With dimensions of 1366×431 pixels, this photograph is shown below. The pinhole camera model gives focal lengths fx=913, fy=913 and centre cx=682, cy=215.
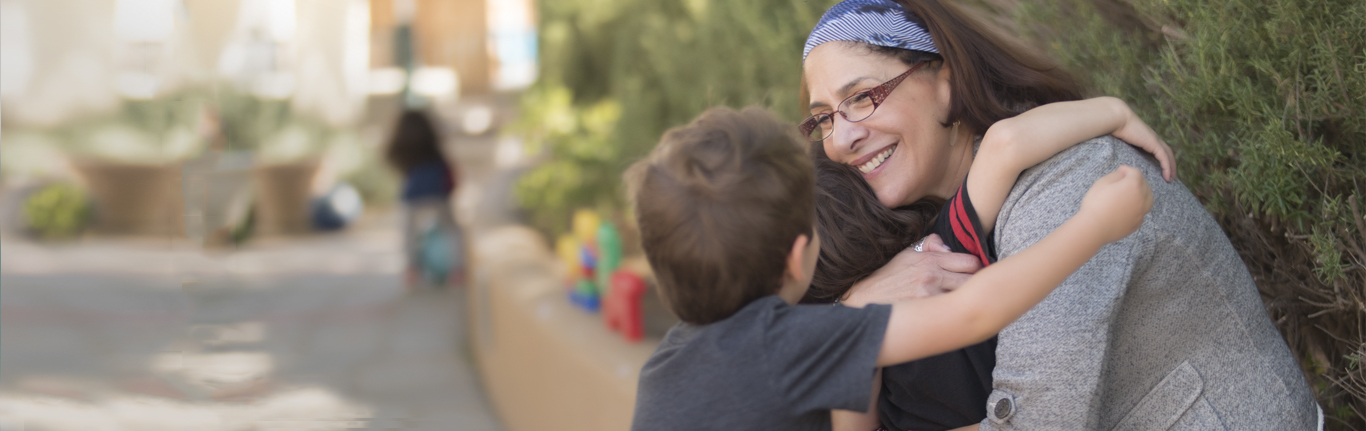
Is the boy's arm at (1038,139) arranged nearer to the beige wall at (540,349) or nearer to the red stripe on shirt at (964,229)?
the red stripe on shirt at (964,229)

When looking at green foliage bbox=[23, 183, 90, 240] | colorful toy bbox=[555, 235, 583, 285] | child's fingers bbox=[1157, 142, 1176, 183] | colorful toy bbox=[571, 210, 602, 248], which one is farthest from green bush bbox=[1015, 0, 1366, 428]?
green foliage bbox=[23, 183, 90, 240]

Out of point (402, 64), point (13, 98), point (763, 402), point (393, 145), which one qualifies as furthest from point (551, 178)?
point (402, 64)

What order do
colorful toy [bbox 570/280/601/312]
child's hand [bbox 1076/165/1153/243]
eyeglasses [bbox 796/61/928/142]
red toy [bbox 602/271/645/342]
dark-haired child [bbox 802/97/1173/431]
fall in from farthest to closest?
colorful toy [bbox 570/280/601/312]
red toy [bbox 602/271/645/342]
eyeglasses [bbox 796/61/928/142]
dark-haired child [bbox 802/97/1173/431]
child's hand [bbox 1076/165/1153/243]

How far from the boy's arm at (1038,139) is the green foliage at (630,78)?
1539 millimetres

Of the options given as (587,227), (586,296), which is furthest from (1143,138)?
(587,227)

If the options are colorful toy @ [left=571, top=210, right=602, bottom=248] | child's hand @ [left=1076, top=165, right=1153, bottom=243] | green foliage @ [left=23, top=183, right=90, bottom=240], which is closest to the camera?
child's hand @ [left=1076, top=165, right=1153, bottom=243]

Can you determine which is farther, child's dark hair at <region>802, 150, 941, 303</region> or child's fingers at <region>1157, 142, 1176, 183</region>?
child's dark hair at <region>802, 150, 941, 303</region>

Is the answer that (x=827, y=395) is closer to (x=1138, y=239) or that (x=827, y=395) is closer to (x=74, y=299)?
(x=1138, y=239)

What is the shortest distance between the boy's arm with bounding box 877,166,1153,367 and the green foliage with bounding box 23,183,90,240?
9218mm

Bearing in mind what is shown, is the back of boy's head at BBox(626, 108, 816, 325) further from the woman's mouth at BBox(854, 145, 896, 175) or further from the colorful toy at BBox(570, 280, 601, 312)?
the colorful toy at BBox(570, 280, 601, 312)

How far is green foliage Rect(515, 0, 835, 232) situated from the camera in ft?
10.5

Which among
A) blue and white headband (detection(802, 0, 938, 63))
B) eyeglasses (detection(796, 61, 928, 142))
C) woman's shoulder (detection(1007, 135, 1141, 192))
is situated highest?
blue and white headband (detection(802, 0, 938, 63))

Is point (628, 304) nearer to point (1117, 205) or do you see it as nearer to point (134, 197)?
point (1117, 205)

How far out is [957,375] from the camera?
1249 mm
